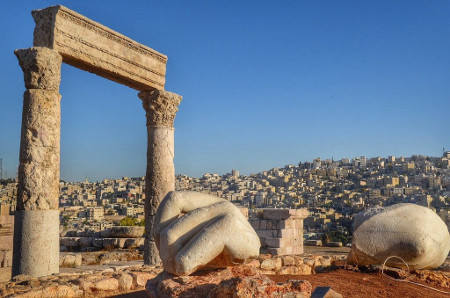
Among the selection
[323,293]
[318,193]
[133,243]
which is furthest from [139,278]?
[318,193]

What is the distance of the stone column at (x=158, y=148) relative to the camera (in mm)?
11281

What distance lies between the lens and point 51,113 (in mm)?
8531

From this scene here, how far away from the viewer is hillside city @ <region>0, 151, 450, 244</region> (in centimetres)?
2641

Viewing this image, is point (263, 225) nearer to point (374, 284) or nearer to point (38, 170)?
point (38, 170)

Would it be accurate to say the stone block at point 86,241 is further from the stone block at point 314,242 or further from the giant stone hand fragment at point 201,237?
the giant stone hand fragment at point 201,237

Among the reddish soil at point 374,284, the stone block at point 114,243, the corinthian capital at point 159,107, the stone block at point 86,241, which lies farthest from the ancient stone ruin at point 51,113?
the stone block at point 86,241

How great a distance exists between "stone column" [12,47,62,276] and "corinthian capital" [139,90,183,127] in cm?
311

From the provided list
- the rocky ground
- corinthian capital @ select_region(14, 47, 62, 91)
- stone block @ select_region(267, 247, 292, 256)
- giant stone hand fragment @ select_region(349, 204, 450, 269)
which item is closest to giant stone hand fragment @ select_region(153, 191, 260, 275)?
the rocky ground

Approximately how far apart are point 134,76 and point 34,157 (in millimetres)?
3440

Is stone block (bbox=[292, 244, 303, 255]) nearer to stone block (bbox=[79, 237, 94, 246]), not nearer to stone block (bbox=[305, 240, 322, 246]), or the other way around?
stone block (bbox=[305, 240, 322, 246])

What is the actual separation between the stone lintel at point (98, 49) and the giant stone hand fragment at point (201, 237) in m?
5.18

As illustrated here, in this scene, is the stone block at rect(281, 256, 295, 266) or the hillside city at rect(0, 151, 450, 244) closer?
the stone block at rect(281, 256, 295, 266)

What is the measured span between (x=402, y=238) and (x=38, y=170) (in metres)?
6.09

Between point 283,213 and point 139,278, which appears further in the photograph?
point 283,213
